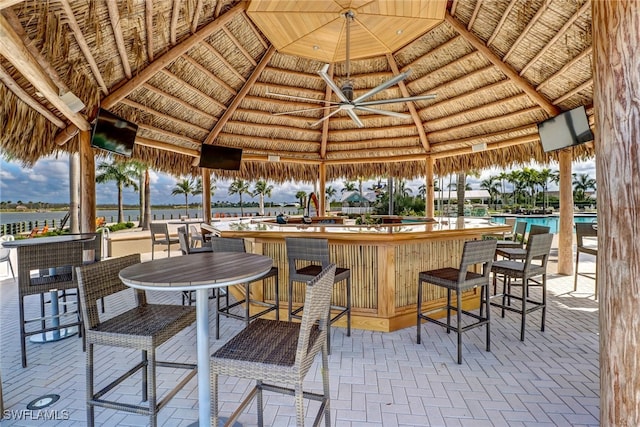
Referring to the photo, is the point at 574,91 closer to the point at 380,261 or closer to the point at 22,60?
the point at 380,261

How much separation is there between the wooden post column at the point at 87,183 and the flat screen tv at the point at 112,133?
391 mm

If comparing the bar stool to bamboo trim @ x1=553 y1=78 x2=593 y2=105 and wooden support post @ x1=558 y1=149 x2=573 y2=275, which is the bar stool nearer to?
bamboo trim @ x1=553 y1=78 x2=593 y2=105

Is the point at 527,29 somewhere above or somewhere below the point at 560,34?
above

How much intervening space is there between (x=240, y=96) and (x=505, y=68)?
190 inches

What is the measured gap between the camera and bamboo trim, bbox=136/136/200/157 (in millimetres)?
6052

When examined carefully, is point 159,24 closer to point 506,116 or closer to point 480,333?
point 480,333

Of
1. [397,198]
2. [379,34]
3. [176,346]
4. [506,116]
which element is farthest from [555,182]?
→ [176,346]

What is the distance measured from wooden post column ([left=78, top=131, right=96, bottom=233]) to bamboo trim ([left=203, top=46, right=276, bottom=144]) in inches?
98.8

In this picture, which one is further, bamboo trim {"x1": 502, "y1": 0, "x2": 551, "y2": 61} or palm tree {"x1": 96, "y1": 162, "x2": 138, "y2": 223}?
palm tree {"x1": 96, "y1": 162, "x2": 138, "y2": 223}

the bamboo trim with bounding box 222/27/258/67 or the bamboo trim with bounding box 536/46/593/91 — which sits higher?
the bamboo trim with bounding box 222/27/258/67

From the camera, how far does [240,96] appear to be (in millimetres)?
6172

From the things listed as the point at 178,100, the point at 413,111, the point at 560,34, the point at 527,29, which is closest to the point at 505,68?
the point at 527,29

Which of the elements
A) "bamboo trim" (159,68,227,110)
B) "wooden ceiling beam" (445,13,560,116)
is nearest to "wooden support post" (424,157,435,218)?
"wooden ceiling beam" (445,13,560,116)

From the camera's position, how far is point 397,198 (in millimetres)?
16375
